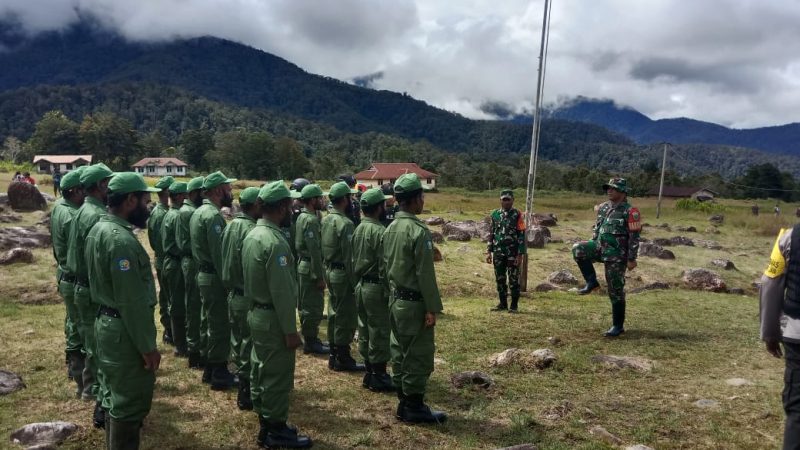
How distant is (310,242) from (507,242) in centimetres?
429

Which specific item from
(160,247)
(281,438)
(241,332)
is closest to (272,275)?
(241,332)

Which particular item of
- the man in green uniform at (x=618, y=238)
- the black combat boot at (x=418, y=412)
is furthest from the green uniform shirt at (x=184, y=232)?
the man in green uniform at (x=618, y=238)

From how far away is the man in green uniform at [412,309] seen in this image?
554 cm

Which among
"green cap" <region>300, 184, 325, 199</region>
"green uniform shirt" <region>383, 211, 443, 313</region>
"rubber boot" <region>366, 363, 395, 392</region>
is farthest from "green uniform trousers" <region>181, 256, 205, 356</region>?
"green uniform shirt" <region>383, 211, 443, 313</region>

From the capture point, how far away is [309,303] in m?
8.06

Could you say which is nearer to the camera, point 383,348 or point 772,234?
point 383,348

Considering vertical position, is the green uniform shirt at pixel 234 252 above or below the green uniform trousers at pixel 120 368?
above

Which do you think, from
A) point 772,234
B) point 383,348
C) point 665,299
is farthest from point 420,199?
point 772,234

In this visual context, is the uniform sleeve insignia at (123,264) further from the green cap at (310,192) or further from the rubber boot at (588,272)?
the rubber boot at (588,272)

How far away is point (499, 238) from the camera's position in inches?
412

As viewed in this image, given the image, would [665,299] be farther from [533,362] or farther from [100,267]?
[100,267]

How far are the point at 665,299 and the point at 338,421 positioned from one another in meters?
9.45

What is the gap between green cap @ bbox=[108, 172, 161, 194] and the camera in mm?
4617

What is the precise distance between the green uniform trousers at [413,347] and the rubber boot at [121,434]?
8.50ft
